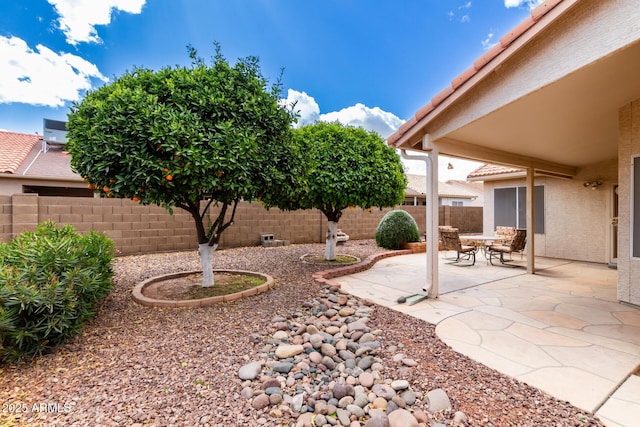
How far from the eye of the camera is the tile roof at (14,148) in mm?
10117

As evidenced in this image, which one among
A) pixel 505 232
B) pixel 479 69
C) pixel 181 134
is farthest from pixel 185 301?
pixel 505 232

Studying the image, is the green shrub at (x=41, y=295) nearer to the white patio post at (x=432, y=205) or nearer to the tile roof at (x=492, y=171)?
the white patio post at (x=432, y=205)

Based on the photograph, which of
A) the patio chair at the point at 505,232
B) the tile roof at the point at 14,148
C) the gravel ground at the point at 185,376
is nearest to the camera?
the gravel ground at the point at 185,376

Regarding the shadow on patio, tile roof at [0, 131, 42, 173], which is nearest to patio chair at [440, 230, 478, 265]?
the shadow on patio

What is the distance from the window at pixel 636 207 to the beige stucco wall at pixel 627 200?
3 cm

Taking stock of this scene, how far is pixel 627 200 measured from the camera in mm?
4535

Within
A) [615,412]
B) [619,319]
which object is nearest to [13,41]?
[615,412]

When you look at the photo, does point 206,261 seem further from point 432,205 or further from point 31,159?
point 31,159

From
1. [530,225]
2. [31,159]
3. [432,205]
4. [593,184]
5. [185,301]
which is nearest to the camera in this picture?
[185,301]

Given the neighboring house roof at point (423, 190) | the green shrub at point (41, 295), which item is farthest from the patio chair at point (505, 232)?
the neighboring house roof at point (423, 190)

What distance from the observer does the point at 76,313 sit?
3.09 meters

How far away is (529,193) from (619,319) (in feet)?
12.3

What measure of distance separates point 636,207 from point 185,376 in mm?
6341

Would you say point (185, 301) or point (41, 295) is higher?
point (41, 295)
